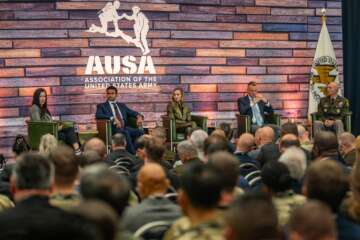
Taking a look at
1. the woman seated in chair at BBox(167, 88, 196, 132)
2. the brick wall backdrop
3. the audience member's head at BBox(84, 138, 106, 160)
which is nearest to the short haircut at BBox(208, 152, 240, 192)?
the audience member's head at BBox(84, 138, 106, 160)

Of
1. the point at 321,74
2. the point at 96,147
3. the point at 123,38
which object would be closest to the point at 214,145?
the point at 96,147

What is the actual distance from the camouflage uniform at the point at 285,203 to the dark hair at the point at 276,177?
31 mm

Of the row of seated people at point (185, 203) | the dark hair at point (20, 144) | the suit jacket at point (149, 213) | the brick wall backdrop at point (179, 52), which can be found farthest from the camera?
the brick wall backdrop at point (179, 52)

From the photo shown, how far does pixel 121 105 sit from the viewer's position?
808cm

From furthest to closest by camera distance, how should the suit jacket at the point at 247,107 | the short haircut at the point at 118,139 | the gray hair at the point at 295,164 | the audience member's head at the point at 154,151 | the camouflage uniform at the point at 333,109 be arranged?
the suit jacket at the point at 247,107
the camouflage uniform at the point at 333,109
the short haircut at the point at 118,139
the audience member's head at the point at 154,151
the gray hair at the point at 295,164

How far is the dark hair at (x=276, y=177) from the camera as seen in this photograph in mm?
2859

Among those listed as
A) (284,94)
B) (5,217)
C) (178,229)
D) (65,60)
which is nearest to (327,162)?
(178,229)

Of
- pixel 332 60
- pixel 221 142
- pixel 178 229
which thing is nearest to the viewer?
pixel 178 229

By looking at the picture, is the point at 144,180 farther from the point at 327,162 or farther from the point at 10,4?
the point at 10,4

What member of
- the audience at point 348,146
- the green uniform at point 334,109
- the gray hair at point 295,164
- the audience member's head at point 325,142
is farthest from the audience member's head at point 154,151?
the green uniform at point 334,109

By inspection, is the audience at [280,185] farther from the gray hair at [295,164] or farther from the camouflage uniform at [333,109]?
the camouflage uniform at [333,109]

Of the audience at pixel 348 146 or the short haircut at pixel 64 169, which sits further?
the audience at pixel 348 146

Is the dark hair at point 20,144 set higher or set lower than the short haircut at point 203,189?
lower

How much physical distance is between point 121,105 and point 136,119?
0.28 meters
